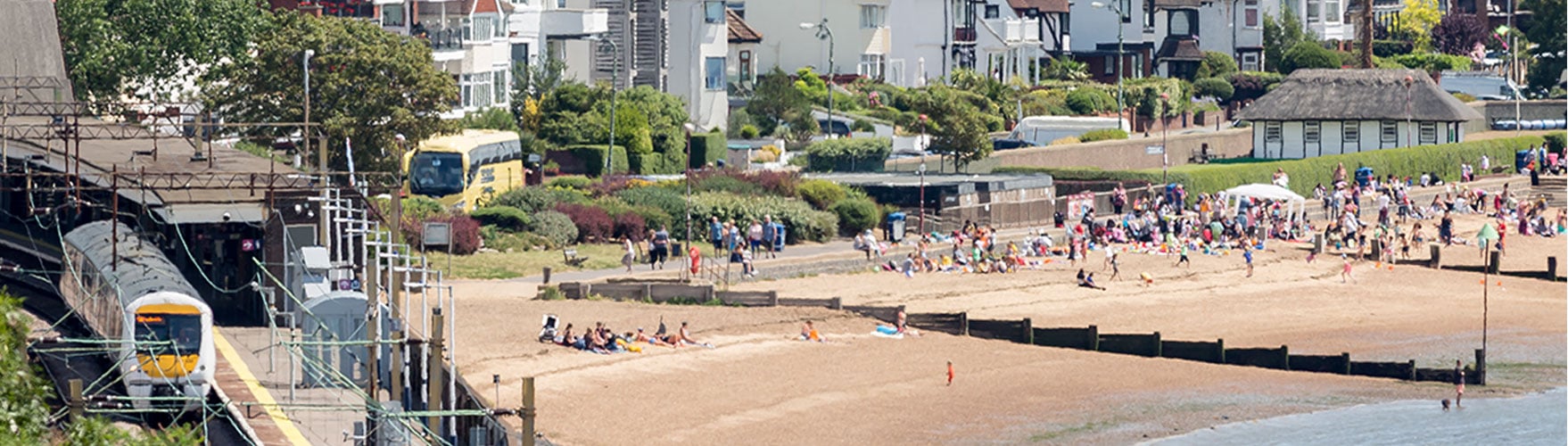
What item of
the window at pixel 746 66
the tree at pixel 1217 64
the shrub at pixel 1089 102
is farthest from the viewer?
the tree at pixel 1217 64

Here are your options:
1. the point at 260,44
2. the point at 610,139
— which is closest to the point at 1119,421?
the point at 260,44

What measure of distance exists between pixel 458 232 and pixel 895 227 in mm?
11846

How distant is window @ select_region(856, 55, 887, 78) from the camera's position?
100 m

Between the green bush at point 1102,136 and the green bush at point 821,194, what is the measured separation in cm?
2367

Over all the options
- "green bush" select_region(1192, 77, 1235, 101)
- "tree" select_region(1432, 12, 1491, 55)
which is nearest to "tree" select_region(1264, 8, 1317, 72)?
"green bush" select_region(1192, 77, 1235, 101)

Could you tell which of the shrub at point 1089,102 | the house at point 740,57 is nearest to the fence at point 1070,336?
the house at point 740,57

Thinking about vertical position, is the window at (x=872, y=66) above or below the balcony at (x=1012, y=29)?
below

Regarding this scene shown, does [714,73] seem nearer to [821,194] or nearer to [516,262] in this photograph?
[821,194]

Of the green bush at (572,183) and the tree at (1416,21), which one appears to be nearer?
the green bush at (572,183)

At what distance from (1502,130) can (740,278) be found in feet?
175

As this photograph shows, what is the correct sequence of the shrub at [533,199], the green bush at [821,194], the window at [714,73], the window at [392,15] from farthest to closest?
the window at [714,73], the window at [392,15], the green bush at [821,194], the shrub at [533,199]

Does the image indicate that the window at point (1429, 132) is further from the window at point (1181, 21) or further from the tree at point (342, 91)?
the tree at point (342, 91)

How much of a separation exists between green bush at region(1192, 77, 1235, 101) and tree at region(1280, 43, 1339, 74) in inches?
250

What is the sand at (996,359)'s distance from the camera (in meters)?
40.2
